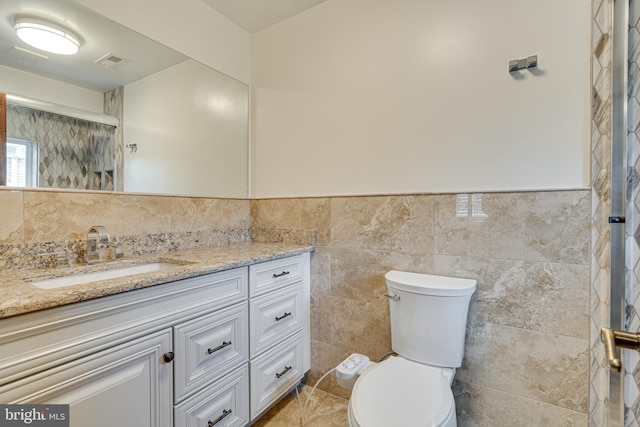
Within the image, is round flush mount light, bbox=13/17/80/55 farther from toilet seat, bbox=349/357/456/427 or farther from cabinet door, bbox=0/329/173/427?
toilet seat, bbox=349/357/456/427

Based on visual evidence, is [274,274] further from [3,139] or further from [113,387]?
[3,139]

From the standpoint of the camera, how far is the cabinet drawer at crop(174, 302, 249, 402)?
1069 millimetres

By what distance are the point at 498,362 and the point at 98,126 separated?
210 centimetres

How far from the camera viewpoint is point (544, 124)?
1.20m

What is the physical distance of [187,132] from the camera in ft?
5.74

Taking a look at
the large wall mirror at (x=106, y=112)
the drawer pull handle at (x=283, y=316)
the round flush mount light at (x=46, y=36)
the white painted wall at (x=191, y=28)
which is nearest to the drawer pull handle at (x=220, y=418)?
the drawer pull handle at (x=283, y=316)

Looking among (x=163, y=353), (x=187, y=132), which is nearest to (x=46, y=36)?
(x=187, y=132)

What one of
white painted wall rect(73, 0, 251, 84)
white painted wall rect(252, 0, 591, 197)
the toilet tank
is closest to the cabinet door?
the toilet tank

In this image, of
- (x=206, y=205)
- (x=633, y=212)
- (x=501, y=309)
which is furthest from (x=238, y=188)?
(x=633, y=212)

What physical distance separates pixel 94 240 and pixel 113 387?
650mm

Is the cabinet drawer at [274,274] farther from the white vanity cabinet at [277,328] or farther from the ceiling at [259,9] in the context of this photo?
the ceiling at [259,9]

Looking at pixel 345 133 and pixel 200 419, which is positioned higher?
pixel 345 133

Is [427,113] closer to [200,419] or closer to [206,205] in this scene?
[206,205]

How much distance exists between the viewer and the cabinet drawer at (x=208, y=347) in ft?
3.51
